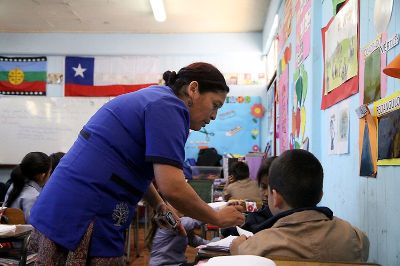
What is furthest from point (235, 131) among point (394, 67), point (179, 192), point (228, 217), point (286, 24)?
point (394, 67)

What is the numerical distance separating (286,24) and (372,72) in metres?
2.35

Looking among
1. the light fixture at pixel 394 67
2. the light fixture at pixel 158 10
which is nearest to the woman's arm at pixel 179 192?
the light fixture at pixel 394 67

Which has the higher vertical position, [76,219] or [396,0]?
[396,0]

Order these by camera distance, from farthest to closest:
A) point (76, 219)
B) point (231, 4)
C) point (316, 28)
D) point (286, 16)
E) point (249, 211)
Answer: point (231, 4)
point (286, 16)
point (316, 28)
point (249, 211)
point (76, 219)

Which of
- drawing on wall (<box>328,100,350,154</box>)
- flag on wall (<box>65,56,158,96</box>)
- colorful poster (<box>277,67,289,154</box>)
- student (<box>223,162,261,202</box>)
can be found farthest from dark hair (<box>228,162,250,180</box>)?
flag on wall (<box>65,56,158,96</box>)

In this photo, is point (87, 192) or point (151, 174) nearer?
point (87, 192)

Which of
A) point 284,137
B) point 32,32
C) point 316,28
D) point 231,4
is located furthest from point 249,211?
point 32,32

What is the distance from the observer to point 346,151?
192 cm

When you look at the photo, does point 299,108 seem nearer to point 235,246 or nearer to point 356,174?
point 356,174

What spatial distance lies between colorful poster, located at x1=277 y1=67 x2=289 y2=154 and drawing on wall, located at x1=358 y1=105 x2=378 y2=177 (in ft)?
6.73

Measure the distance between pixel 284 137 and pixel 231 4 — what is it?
2.38m

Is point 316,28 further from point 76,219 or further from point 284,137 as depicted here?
point 76,219

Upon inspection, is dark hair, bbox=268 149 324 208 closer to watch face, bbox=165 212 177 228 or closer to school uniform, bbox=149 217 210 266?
watch face, bbox=165 212 177 228

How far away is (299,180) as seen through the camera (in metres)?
1.32
